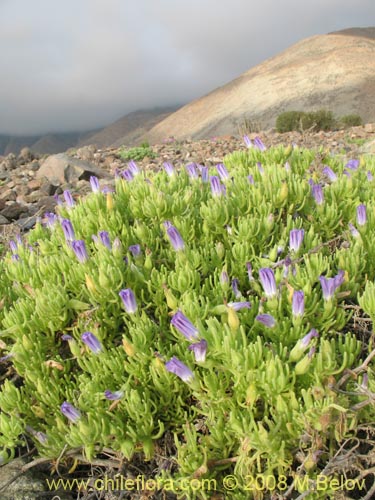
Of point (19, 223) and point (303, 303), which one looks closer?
point (303, 303)

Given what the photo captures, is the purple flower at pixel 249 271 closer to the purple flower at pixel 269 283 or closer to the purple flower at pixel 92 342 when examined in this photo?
the purple flower at pixel 269 283

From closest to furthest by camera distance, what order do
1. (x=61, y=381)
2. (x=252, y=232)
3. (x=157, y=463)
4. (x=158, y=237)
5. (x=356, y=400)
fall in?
(x=356, y=400), (x=157, y=463), (x=61, y=381), (x=252, y=232), (x=158, y=237)

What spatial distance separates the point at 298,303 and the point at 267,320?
15 centimetres

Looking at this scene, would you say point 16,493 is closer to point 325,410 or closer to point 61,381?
point 61,381

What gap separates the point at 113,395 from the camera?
209cm

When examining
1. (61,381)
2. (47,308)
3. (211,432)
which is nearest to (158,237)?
(47,308)

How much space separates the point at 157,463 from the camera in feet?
7.22

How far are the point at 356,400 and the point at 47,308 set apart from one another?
152 centimetres

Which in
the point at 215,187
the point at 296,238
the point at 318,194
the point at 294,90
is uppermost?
the point at 294,90

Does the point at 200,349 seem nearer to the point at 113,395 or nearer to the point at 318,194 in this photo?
the point at 113,395

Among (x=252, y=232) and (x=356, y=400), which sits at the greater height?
(x=252, y=232)

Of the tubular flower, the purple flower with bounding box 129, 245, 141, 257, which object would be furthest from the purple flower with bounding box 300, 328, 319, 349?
the purple flower with bounding box 129, 245, 141, 257

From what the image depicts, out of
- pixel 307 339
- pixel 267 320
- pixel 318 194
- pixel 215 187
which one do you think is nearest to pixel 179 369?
pixel 267 320

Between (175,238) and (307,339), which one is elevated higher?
(175,238)
